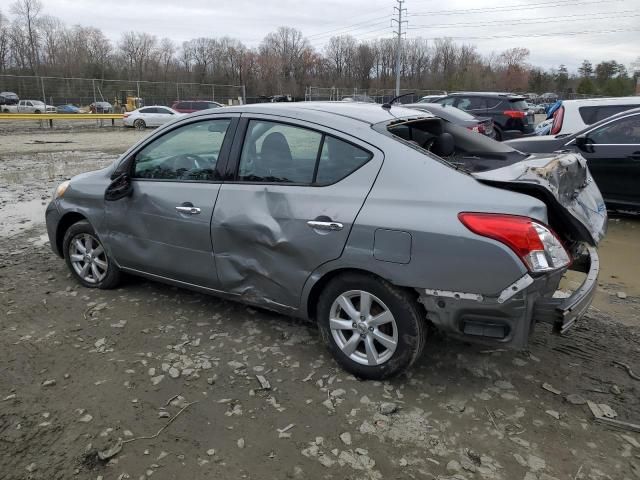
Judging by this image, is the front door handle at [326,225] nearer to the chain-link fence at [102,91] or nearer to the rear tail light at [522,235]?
the rear tail light at [522,235]

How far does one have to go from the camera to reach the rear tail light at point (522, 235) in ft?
8.63

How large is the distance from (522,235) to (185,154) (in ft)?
8.45

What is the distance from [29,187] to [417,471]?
32.4 ft

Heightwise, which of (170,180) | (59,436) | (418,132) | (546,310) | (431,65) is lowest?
(59,436)

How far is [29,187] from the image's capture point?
32.7 ft

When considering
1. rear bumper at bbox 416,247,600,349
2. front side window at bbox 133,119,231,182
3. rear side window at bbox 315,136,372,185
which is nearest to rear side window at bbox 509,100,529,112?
front side window at bbox 133,119,231,182

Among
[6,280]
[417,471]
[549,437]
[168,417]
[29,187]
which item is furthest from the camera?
[29,187]

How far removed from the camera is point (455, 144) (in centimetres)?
438

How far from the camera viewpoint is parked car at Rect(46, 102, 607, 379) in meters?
2.72

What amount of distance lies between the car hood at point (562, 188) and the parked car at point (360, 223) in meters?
0.01

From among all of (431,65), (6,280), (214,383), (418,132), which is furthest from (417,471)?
(431,65)

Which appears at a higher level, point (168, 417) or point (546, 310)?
point (546, 310)

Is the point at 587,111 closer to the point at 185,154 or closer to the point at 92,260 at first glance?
the point at 185,154

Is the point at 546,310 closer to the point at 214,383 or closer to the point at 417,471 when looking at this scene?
the point at 417,471
